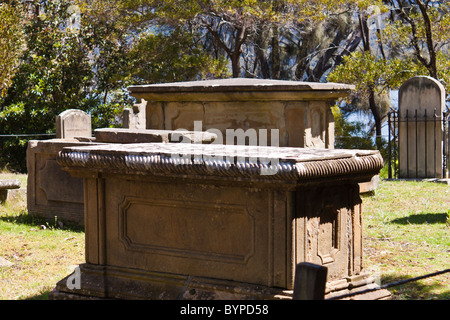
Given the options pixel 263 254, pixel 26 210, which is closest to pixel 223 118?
pixel 26 210

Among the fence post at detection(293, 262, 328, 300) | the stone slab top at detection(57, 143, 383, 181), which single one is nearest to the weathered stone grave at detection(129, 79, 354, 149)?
the stone slab top at detection(57, 143, 383, 181)

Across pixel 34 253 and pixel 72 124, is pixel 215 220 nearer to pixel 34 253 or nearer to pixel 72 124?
pixel 34 253

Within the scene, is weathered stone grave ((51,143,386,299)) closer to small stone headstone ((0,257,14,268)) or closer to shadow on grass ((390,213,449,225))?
small stone headstone ((0,257,14,268))

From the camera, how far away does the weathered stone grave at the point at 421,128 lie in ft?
39.1

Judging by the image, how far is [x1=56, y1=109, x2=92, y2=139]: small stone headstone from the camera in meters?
11.8

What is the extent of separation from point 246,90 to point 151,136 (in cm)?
207

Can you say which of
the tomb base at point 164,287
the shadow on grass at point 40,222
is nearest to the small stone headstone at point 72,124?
the shadow on grass at point 40,222

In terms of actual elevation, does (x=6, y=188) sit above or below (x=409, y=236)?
above

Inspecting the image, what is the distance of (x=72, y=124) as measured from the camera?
1192 centimetres

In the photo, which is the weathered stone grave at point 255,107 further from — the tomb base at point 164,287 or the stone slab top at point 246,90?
the tomb base at point 164,287

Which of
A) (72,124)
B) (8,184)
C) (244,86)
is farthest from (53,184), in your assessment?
(72,124)

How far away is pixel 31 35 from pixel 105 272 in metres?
15.9

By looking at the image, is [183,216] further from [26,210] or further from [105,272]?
[26,210]

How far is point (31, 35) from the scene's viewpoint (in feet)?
62.1
